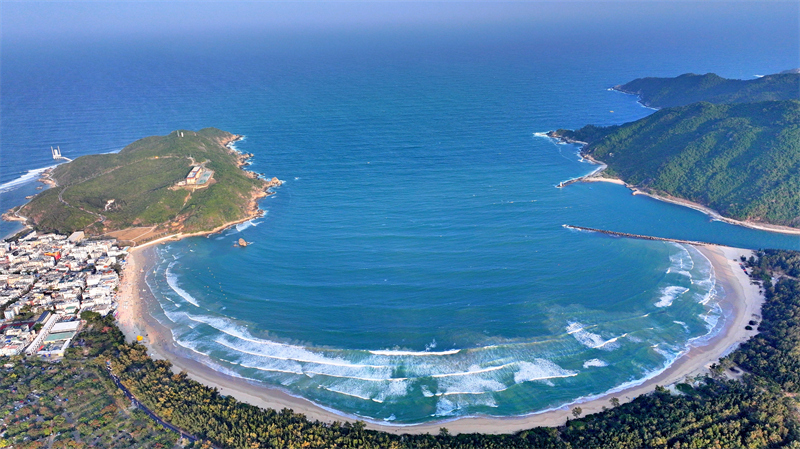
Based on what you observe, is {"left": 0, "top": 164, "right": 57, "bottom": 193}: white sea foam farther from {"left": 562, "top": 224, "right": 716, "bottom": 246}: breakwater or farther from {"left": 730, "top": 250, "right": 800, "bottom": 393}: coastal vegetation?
{"left": 730, "top": 250, "right": 800, "bottom": 393}: coastal vegetation

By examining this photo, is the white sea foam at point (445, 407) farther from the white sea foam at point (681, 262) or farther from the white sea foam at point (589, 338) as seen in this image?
the white sea foam at point (681, 262)

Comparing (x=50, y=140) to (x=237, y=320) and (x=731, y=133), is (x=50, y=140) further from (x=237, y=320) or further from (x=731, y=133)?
(x=731, y=133)

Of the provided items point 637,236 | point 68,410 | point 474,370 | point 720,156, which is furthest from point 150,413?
point 720,156

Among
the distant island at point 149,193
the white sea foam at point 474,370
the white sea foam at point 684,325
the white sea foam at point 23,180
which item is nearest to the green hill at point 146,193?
the distant island at point 149,193

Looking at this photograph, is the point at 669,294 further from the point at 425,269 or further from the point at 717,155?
the point at 717,155

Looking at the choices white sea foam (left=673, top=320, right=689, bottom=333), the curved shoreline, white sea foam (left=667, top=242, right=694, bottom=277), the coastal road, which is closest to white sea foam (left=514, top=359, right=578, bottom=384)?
white sea foam (left=673, top=320, right=689, bottom=333)
